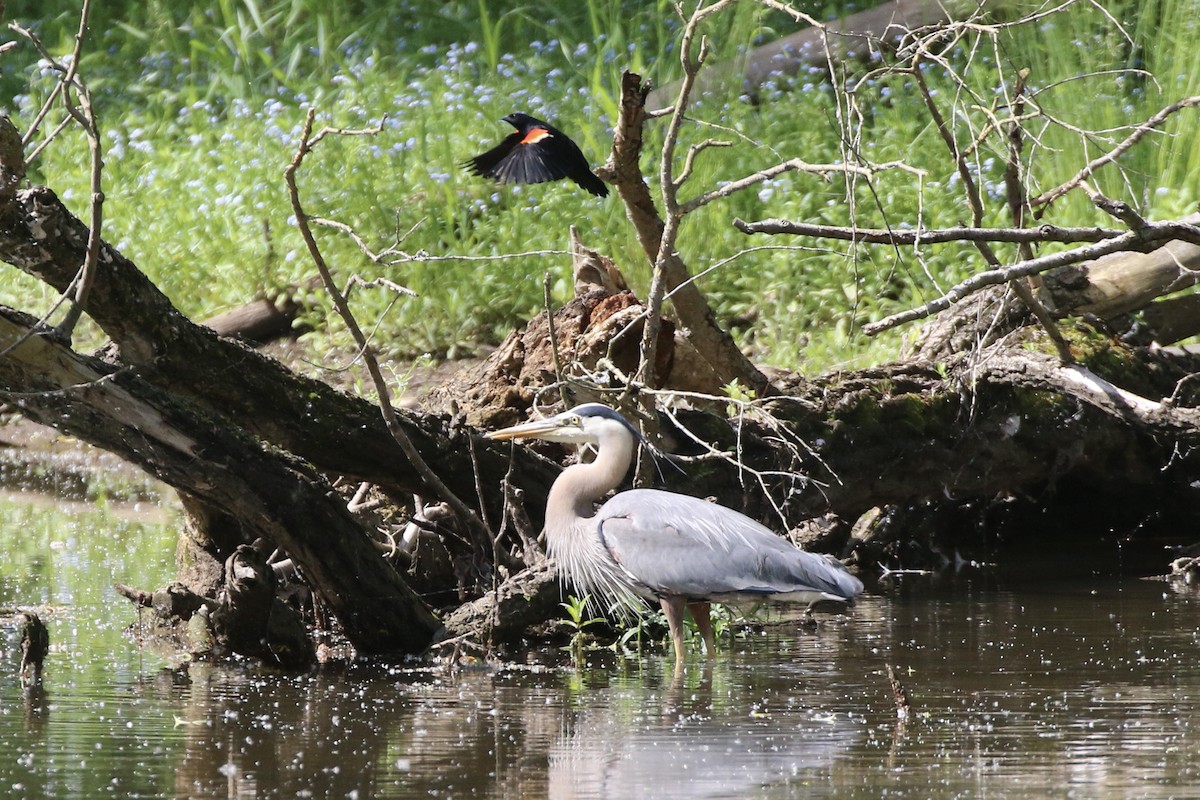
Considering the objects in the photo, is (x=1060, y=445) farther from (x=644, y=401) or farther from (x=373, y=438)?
(x=373, y=438)

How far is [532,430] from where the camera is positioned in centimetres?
623

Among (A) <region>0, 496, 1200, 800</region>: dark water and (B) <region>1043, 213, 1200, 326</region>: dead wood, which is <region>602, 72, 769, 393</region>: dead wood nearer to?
(A) <region>0, 496, 1200, 800</region>: dark water

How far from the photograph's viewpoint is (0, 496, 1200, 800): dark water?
13.0ft

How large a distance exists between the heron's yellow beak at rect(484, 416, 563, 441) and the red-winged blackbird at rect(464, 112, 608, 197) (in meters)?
1.54

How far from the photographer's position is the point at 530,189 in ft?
37.3

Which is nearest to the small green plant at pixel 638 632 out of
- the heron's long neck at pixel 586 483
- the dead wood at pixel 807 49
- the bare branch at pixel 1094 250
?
the heron's long neck at pixel 586 483

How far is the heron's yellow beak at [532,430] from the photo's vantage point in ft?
20.3

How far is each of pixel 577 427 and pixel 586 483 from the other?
225mm

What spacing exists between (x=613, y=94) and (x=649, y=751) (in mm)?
8334

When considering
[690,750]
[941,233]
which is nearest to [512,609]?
[690,750]

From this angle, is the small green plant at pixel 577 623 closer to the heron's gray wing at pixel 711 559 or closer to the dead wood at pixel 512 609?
the dead wood at pixel 512 609

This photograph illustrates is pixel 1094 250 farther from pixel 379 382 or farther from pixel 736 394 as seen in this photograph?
pixel 379 382

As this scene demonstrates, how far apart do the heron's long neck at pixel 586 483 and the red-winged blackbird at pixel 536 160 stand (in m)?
1.67

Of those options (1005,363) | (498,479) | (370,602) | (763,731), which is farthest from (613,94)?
(763,731)
